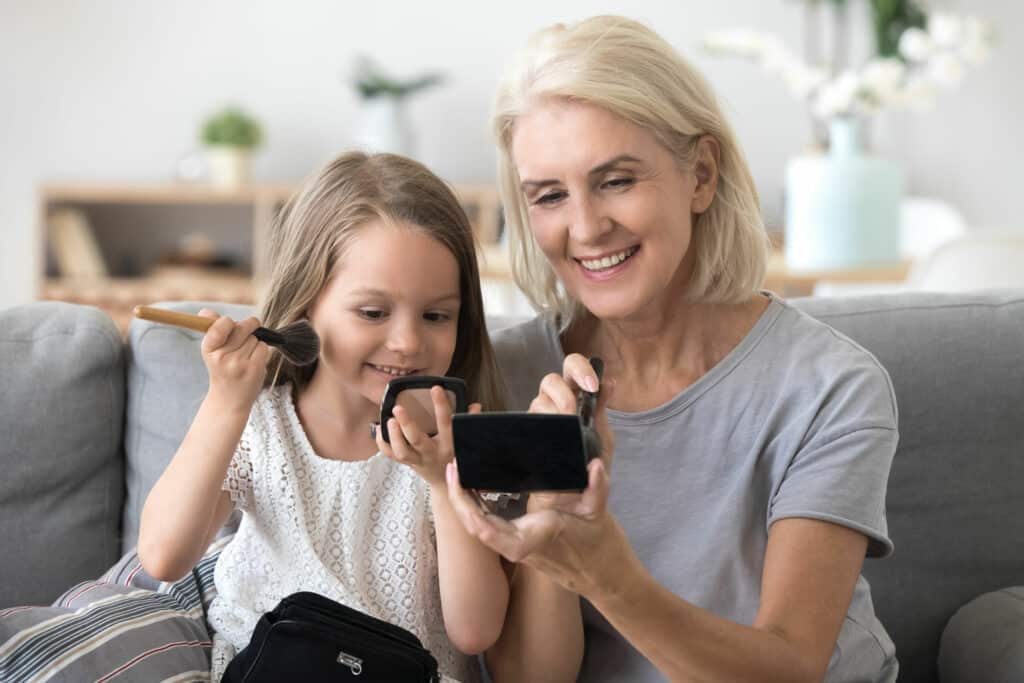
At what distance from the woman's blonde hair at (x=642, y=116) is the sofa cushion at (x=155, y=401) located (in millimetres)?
494

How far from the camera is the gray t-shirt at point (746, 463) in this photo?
1448 millimetres

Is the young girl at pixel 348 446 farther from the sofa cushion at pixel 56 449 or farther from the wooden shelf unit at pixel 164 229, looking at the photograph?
the wooden shelf unit at pixel 164 229

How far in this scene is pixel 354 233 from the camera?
4.95 feet

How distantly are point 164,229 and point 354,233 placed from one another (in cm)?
425

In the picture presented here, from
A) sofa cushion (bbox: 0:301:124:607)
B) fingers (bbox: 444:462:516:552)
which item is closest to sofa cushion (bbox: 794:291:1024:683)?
fingers (bbox: 444:462:516:552)

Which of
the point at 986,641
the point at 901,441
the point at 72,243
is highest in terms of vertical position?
the point at 901,441

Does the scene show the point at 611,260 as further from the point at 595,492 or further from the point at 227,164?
the point at 227,164

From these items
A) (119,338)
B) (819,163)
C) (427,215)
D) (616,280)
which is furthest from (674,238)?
(819,163)

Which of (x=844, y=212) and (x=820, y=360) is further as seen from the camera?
(x=844, y=212)

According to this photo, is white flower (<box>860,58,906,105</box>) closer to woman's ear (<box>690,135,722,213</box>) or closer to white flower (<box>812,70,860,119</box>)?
white flower (<box>812,70,860,119</box>)

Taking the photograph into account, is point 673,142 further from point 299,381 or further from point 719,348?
point 299,381

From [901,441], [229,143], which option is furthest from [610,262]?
[229,143]

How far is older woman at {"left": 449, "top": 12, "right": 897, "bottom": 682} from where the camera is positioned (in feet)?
4.59

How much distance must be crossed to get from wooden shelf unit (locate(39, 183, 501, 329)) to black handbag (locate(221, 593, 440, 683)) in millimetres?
3599
